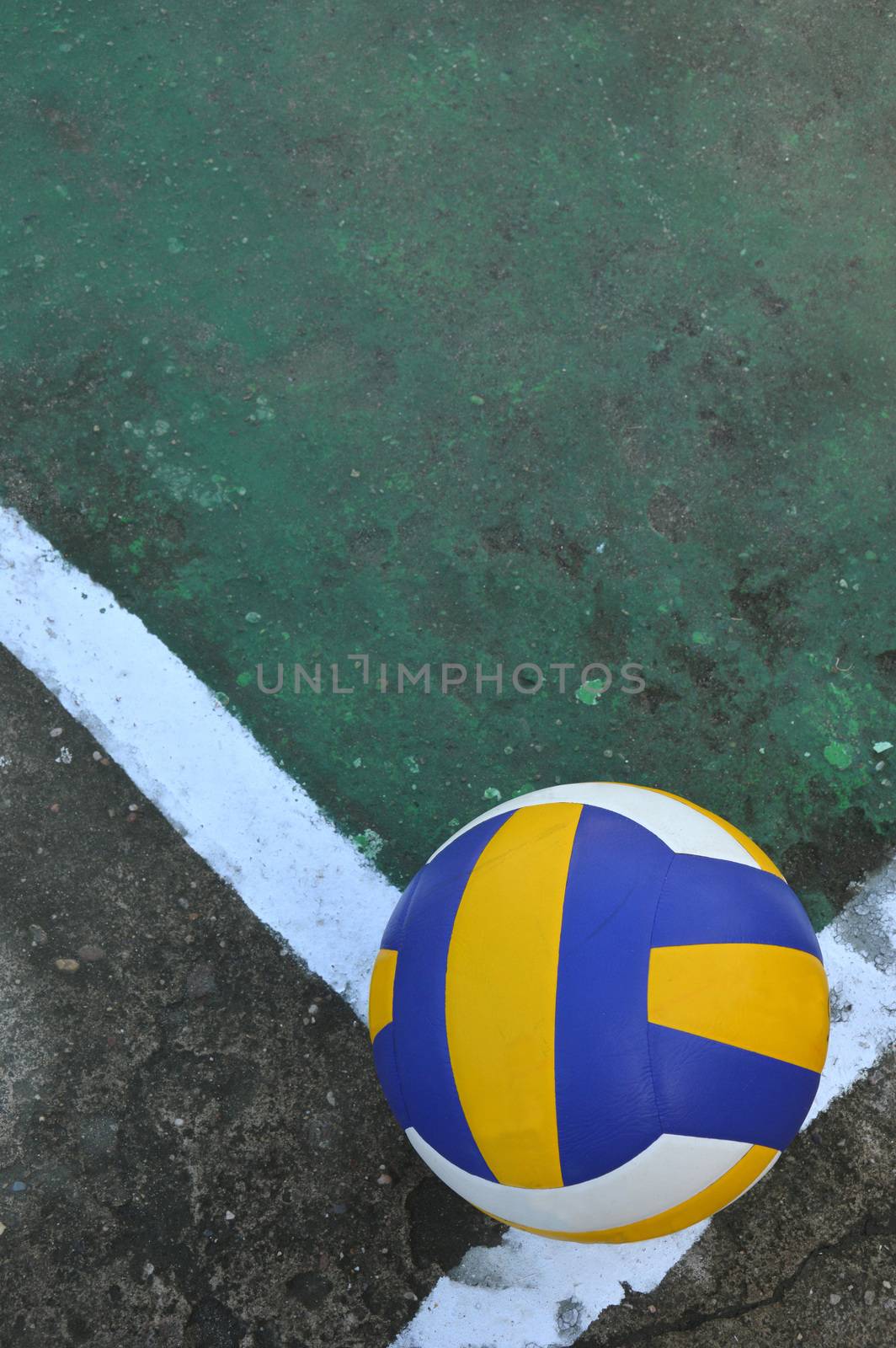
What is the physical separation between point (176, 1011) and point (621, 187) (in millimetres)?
4724

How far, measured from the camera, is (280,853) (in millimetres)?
4672

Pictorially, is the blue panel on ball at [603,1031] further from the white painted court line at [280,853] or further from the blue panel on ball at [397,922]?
the white painted court line at [280,853]

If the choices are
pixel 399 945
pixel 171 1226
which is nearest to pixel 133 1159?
pixel 171 1226

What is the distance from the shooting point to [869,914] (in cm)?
464

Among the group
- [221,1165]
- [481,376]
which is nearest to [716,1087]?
[221,1165]

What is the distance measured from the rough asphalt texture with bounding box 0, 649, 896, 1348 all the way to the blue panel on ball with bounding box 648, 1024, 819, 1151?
1603 mm

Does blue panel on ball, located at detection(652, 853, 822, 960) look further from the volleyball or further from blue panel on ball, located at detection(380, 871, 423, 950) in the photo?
blue panel on ball, located at detection(380, 871, 423, 950)

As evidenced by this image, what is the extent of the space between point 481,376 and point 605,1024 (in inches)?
132

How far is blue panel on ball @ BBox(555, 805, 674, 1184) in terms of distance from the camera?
300cm

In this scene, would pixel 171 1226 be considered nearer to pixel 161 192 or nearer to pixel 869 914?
pixel 869 914

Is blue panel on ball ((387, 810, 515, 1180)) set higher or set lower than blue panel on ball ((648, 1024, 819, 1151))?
lower

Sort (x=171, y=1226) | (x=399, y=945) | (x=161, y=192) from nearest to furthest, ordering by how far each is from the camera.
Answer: (x=399, y=945), (x=171, y=1226), (x=161, y=192)

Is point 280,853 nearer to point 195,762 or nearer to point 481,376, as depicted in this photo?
point 195,762

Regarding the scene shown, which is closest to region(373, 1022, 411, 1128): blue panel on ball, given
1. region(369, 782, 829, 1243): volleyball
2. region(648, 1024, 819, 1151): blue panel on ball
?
region(369, 782, 829, 1243): volleyball
